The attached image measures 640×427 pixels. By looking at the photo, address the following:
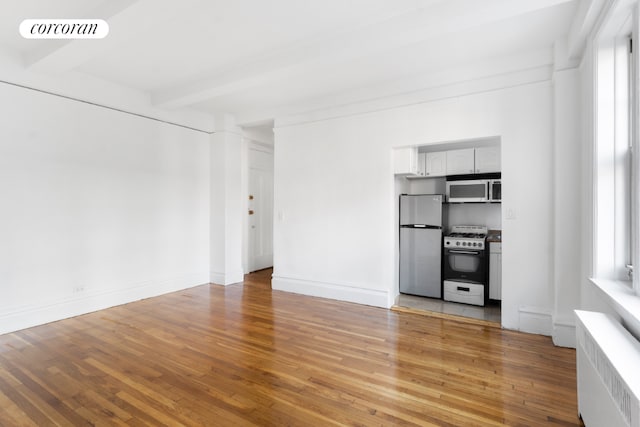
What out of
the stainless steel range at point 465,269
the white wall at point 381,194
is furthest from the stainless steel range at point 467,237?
the white wall at point 381,194

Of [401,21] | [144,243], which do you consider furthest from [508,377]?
[144,243]

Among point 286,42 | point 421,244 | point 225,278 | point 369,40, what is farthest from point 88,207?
point 421,244

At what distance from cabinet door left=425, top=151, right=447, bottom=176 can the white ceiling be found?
A: 1286 mm

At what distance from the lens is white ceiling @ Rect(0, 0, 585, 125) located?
8.19 feet

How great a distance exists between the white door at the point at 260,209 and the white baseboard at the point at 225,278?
82cm

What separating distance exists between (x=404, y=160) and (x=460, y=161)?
1.12m

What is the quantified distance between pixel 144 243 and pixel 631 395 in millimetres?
5042

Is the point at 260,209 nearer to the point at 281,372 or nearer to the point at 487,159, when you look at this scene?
the point at 487,159

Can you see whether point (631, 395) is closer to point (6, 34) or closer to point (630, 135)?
point (630, 135)

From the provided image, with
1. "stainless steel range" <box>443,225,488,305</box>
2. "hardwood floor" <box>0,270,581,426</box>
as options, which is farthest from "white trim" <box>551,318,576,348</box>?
"stainless steel range" <box>443,225,488,305</box>

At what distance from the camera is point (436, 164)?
4.85 meters

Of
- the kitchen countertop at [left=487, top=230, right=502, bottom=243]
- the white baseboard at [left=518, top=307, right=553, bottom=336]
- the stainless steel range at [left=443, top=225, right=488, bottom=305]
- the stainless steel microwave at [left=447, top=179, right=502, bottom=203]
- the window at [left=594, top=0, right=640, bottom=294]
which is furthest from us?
the stainless steel microwave at [left=447, top=179, right=502, bottom=203]

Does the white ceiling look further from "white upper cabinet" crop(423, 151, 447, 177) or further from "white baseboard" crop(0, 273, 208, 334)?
"white baseboard" crop(0, 273, 208, 334)

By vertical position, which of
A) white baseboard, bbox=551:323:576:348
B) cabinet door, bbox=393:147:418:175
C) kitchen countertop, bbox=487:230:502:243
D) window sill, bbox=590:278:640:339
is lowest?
white baseboard, bbox=551:323:576:348
